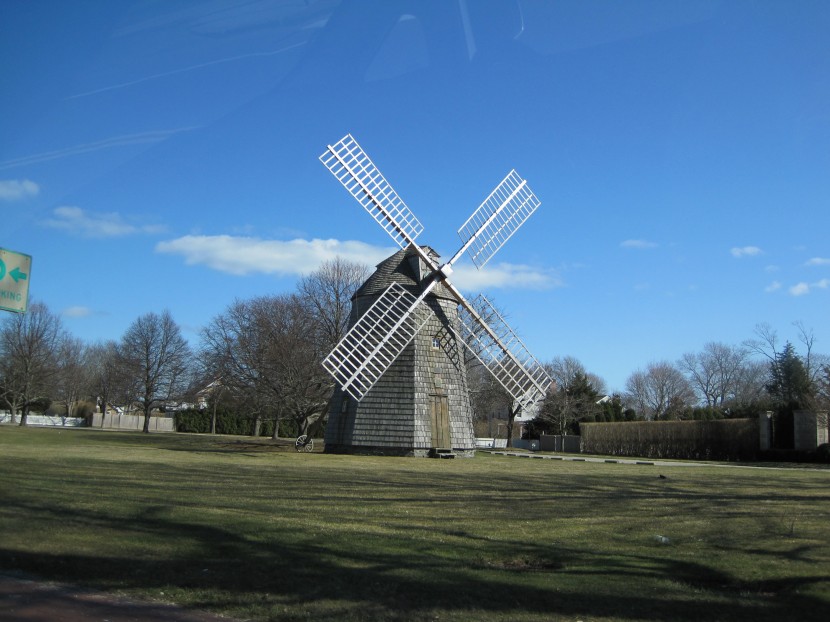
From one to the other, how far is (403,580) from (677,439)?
43257 millimetres

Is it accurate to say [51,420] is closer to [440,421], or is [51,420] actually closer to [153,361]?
[153,361]

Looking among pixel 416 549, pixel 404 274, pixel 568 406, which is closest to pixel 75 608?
pixel 416 549

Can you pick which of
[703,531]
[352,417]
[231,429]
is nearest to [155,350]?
[231,429]

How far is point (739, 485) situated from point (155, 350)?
191 ft

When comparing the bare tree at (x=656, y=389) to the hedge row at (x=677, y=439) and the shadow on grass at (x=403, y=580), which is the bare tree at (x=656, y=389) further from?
the shadow on grass at (x=403, y=580)

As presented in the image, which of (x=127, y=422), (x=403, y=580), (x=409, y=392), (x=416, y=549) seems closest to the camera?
(x=403, y=580)

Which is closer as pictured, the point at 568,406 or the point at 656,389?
the point at 568,406

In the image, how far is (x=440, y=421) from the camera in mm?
30625

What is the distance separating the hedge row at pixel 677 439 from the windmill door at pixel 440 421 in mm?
21629

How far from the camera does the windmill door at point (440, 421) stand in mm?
30328

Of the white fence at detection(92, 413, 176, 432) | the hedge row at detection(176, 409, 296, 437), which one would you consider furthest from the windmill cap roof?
the white fence at detection(92, 413, 176, 432)

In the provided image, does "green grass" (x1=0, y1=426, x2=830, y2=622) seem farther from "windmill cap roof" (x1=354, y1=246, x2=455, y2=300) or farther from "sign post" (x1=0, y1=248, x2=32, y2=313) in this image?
"windmill cap roof" (x1=354, y1=246, x2=455, y2=300)

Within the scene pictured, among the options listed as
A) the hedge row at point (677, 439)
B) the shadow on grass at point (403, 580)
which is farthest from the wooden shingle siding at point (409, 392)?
the shadow on grass at point (403, 580)

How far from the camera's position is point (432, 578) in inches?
295
